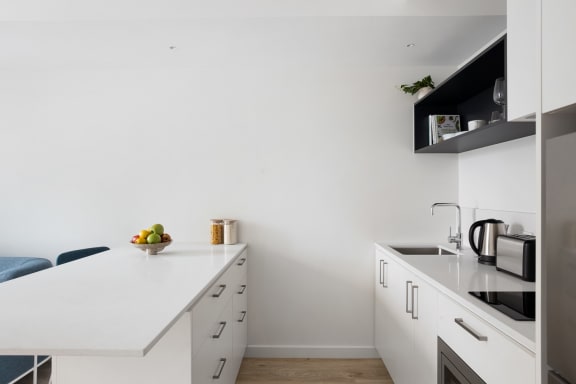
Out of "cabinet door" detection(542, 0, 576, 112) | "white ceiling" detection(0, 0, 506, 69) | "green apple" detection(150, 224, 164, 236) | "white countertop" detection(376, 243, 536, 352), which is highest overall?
"white ceiling" detection(0, 0, 506, 69)

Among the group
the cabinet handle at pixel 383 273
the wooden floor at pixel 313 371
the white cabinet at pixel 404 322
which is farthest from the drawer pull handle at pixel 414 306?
the wooden floor at pixel 313 371

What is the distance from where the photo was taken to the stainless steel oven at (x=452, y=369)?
4.05 ft

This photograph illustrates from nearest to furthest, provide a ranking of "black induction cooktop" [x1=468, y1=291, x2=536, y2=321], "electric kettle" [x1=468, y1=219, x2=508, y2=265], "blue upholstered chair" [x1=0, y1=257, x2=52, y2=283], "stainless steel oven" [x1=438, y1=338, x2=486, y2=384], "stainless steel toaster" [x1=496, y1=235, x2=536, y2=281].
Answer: "black induction cooktop" [x1=468, y1=291, x2=536, y2=321] → "stainless steel oven" [x1=438, y1=338, x2=486, y2=384] → "stainless steel toaster" [x1=496, y1=235, x2=536, y2=281] → "electric kettle" [x1=468, y1=219, x2=508, y2=265] → "blue upholstered chair" [x1=0, y1=257, x2=52, y2=283]

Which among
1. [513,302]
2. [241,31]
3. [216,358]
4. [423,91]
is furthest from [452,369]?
[241,31]

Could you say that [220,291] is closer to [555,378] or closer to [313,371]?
[313,371]

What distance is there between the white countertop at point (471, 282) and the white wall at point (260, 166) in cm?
64

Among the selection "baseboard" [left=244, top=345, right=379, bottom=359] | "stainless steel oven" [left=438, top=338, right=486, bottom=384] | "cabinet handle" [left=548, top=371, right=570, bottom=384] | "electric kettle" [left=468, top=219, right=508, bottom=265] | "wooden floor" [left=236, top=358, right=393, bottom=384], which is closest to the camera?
"cabinet handle" [left=548, top=371, right=570, bottom=384]

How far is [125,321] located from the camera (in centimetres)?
107

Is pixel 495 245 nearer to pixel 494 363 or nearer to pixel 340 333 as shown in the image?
pixel 494 363

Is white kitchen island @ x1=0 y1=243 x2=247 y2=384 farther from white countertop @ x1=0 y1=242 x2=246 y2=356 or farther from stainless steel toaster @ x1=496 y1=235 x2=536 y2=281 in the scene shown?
stainless steel toaster @ x1=496 y1=235 x2=536 y2=281

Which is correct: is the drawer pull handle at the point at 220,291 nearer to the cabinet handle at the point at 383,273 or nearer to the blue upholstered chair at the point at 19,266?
the cabinet handle at the point at 383,273

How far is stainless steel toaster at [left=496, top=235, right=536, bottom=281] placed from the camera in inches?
59.9

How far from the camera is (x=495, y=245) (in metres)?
1.91

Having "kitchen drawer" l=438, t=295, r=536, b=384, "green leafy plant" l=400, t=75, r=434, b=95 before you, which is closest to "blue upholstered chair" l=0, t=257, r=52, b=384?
"kitchen drawer" l=438, t=295, r=536, b=384
